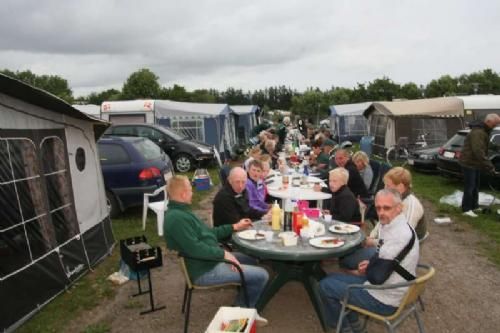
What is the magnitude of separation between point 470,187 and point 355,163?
274 centimetres

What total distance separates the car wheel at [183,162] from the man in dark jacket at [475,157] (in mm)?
8862

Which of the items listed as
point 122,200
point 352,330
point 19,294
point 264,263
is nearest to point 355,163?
point 264,263

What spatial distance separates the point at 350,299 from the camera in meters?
3.30

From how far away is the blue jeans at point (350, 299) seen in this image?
3199 mm

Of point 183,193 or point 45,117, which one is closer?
point 183,193

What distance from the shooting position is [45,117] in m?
4.85

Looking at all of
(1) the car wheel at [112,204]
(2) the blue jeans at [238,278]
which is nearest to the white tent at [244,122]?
(1) the car wheel at [112,204]

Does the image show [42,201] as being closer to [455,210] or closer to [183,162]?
[455,210]

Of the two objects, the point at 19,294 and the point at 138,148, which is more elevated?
the point at 138,148

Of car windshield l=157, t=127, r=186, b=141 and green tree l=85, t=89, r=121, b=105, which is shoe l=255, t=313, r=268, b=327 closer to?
car windshield l=157, t=127, r=186, b=141

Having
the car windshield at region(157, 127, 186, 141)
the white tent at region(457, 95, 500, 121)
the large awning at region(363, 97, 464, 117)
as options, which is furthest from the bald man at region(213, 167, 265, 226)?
the white tent at region(457, 95, 500, 121)

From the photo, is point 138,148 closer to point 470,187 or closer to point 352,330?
point 352,330

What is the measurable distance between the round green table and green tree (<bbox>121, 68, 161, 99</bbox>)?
202 feet

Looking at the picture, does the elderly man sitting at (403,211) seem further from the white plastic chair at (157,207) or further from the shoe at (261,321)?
the white plastic chair at (157,207)
